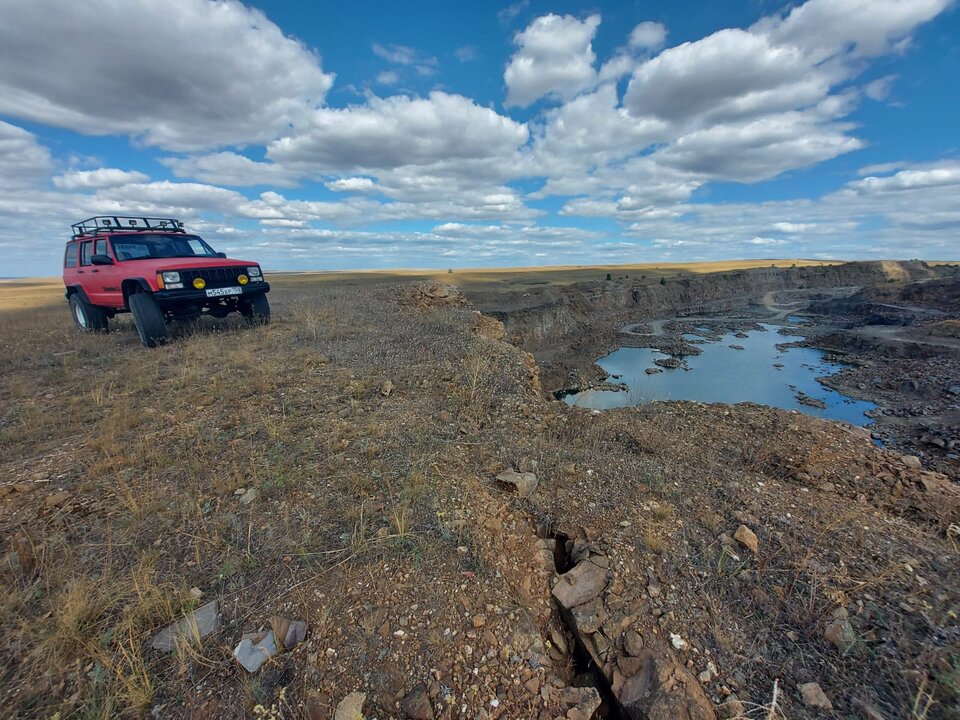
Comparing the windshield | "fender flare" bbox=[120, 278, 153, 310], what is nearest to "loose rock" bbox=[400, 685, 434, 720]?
"fender flare" bbox=[120, 278, 153, 310]

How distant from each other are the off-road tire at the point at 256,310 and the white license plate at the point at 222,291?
1.03 m

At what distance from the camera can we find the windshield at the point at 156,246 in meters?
9.11

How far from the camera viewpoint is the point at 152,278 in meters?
8.23

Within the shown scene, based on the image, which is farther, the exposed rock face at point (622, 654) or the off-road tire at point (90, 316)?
the off-road tire at point (90, 316)

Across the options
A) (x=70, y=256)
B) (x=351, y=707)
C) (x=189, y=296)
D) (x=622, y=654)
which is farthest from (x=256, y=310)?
(x=622, y=654)

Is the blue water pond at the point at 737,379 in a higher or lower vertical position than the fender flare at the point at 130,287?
lower

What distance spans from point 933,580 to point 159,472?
7105 millimetres

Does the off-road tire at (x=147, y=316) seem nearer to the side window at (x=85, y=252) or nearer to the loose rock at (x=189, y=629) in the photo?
the side window at (x=85, y=252)

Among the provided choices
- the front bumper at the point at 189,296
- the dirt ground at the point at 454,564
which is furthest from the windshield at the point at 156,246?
the dirt ground at the point at 454,564

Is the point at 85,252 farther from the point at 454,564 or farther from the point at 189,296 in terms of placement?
the point at 454,564

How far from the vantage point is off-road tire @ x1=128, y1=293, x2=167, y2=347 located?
327 inches

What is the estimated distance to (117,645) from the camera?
2420mm

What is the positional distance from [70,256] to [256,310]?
4.96 meters

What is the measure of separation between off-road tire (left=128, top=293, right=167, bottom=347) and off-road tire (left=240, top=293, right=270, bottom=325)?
6.97ft
